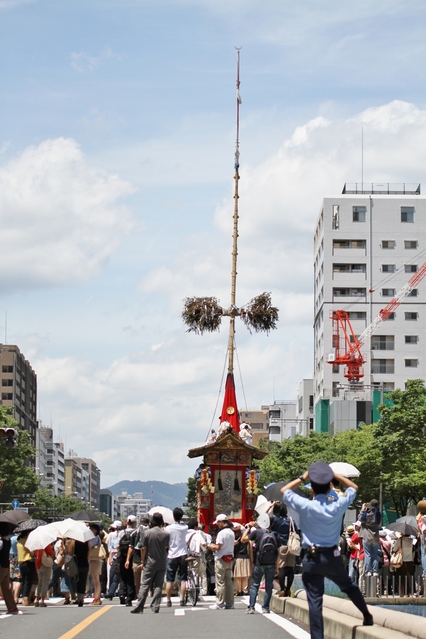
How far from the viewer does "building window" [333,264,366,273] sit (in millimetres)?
115375

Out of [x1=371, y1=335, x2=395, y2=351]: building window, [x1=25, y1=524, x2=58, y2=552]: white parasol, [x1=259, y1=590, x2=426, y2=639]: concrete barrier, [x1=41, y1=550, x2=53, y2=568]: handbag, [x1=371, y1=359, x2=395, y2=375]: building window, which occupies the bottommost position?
[x1=41, y1=550, x2=53, y2=568]: handbag

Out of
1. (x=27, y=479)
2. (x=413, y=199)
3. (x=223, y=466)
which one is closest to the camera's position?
(x=223, y=466)

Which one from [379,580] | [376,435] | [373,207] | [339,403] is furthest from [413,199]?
[379,580]

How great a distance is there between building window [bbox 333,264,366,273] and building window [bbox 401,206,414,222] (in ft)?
20.1

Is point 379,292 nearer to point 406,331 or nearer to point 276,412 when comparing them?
point 406,331

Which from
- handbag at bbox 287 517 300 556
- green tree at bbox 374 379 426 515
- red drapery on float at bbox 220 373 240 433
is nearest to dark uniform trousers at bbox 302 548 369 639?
handbag at bbox 287 517 300 556

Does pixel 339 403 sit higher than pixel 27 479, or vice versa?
pixel 339 403

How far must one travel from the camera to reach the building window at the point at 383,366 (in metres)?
113

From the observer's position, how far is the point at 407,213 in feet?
374

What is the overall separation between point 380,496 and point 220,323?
3083 cm

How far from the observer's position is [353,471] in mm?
21719

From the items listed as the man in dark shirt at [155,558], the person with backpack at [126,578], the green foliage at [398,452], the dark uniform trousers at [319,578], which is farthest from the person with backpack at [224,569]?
the green foliage at [398,452]

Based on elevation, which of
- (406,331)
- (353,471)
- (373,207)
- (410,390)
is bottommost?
(353,471)

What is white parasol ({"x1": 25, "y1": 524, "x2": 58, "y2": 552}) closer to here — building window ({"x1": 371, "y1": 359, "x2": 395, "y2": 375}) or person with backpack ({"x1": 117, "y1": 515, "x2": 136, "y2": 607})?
person with backpack ({"x1": 117, "y1": 515, "x2": 136, "y2": 607})
